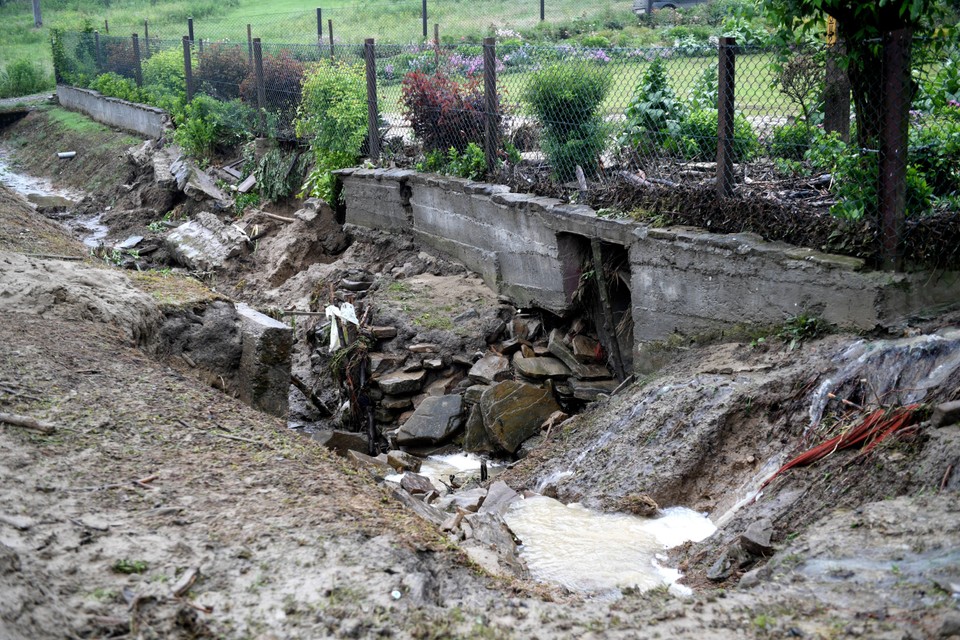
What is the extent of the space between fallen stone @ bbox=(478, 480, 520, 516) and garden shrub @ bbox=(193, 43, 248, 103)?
513 inches

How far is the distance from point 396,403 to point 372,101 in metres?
4.96

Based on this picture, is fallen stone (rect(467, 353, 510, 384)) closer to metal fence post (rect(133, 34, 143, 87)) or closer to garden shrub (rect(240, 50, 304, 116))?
garden shrub (rect(240, 50, 304, 116))

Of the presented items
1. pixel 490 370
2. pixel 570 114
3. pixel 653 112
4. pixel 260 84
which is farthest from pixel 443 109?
pixel 260 84

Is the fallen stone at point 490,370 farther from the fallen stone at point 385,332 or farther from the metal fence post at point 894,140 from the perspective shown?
the metal fence post at point 894,140

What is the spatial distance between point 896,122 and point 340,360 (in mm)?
5718

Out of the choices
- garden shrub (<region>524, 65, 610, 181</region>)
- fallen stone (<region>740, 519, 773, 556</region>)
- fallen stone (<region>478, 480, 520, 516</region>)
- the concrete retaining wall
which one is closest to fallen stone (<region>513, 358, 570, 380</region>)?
garden shrub (<region>524, 65, 610, 181</region>)

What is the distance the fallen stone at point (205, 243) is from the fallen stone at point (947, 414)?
10.7 m

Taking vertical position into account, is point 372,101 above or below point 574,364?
above

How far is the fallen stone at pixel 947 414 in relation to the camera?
454 cm

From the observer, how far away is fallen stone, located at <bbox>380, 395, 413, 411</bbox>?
373 inches

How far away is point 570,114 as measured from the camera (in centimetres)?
921

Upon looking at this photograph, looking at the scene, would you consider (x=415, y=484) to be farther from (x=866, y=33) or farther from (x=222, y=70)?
(x=222, y=70)

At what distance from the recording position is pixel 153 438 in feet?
16.1

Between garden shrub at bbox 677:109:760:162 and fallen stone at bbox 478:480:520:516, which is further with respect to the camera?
garden shrub at bbox 677:109:760:162
